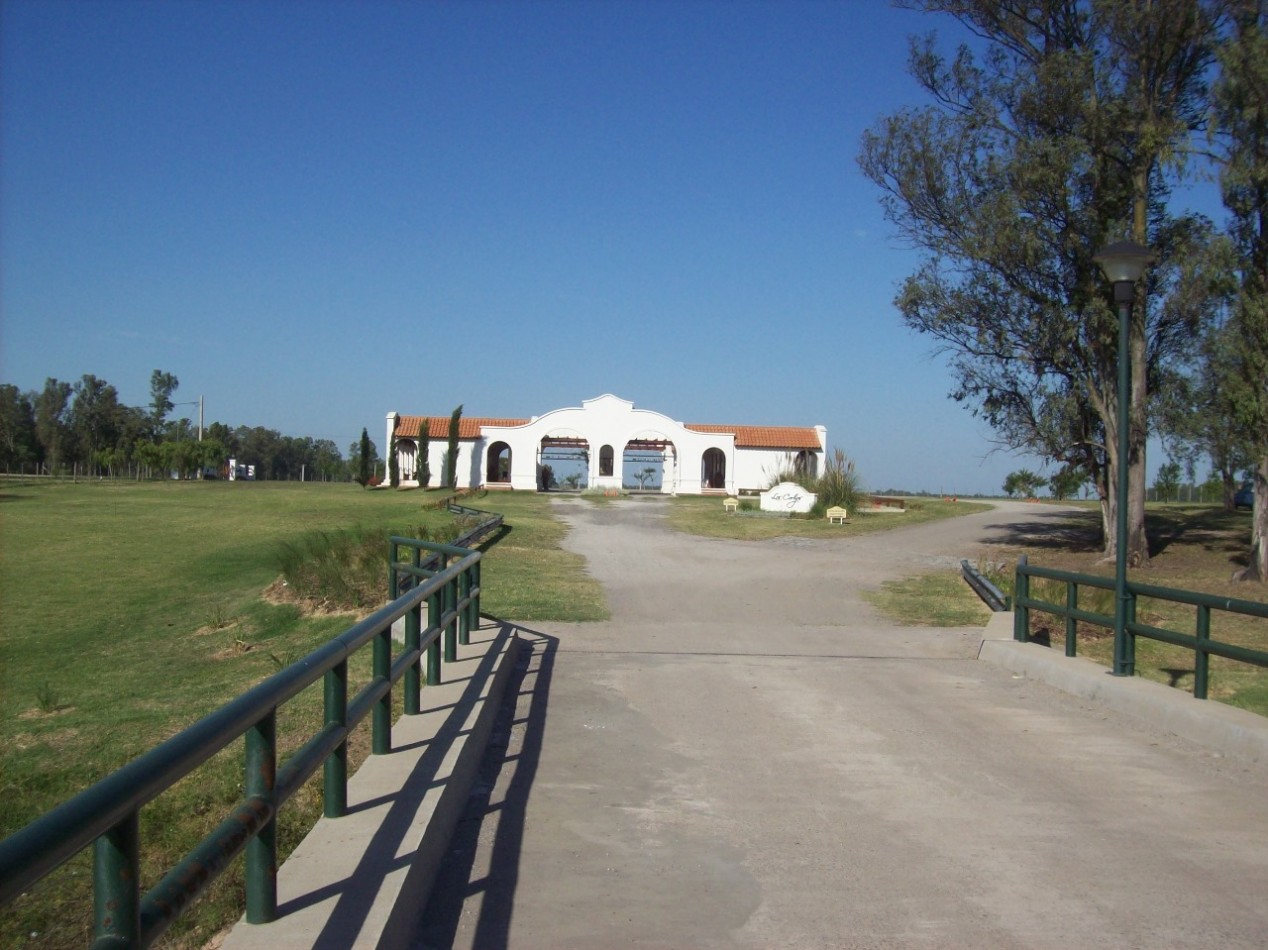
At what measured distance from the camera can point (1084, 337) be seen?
24.6 metres

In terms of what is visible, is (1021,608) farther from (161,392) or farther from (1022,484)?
(161,392)

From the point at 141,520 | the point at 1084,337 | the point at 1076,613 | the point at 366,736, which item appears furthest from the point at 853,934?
the point at 141,520

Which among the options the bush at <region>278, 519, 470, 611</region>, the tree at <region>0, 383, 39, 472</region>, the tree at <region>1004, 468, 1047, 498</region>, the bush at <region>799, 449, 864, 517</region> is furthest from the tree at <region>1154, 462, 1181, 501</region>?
the tree at <region>0, 383, 39, 472</region>

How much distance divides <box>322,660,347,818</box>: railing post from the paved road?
61 cm

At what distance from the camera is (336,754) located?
16.7 feet

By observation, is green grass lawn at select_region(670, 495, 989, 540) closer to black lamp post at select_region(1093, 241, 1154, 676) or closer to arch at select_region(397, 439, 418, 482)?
black lamp post at select_region(1093, 241, 1154, 676)

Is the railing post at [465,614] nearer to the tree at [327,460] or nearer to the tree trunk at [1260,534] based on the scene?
the tree trunk at [1260,534]

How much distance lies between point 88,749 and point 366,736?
3.30 m

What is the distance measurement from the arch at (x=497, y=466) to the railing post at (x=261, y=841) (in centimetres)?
5662

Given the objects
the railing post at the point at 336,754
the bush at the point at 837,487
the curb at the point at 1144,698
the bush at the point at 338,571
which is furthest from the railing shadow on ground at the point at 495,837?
the bush at the point at 837,487

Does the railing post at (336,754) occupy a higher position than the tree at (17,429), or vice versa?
the tree at (17,429)

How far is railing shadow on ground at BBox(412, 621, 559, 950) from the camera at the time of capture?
15.5 feet

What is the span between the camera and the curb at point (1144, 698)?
780cm

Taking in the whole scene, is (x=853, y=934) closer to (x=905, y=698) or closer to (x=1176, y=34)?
(x=905, y=698)
